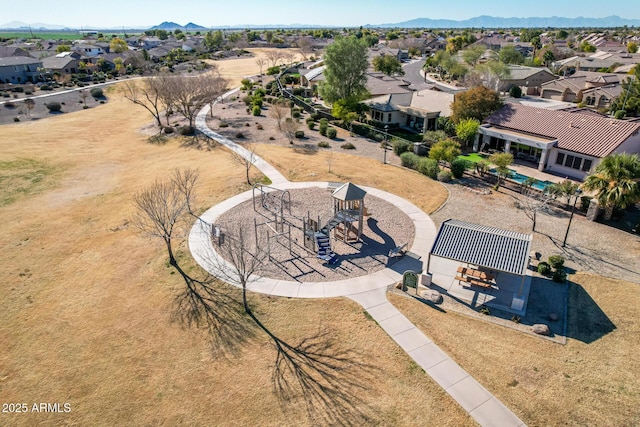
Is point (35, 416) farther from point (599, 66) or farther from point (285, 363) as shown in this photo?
point (599, 66)

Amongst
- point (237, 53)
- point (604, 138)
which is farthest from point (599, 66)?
point (237, 53)

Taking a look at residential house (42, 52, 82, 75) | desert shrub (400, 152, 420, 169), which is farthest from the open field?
residential house (42, 52, 82, 75)

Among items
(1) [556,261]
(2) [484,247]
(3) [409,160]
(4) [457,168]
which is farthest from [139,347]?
(3) [409,160]

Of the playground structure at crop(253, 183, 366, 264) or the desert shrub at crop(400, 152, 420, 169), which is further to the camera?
the desert shrub at crop(400, 152, 420, 169)

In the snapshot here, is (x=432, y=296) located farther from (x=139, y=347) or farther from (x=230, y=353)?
(x=139, y=347)

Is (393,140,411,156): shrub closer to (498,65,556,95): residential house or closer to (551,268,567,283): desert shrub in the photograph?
(551,268,567,283): desert shrub

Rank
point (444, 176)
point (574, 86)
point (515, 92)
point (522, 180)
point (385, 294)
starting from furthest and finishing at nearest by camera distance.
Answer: point (515, 92) → point (574, 86) → point (522, 180) → point (444, 176) → point (385, 294)

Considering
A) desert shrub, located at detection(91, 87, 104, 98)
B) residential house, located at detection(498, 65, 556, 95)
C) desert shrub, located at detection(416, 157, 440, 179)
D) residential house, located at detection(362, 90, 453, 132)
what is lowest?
desert shrub, located at detection(416, 157, 440, 179)
